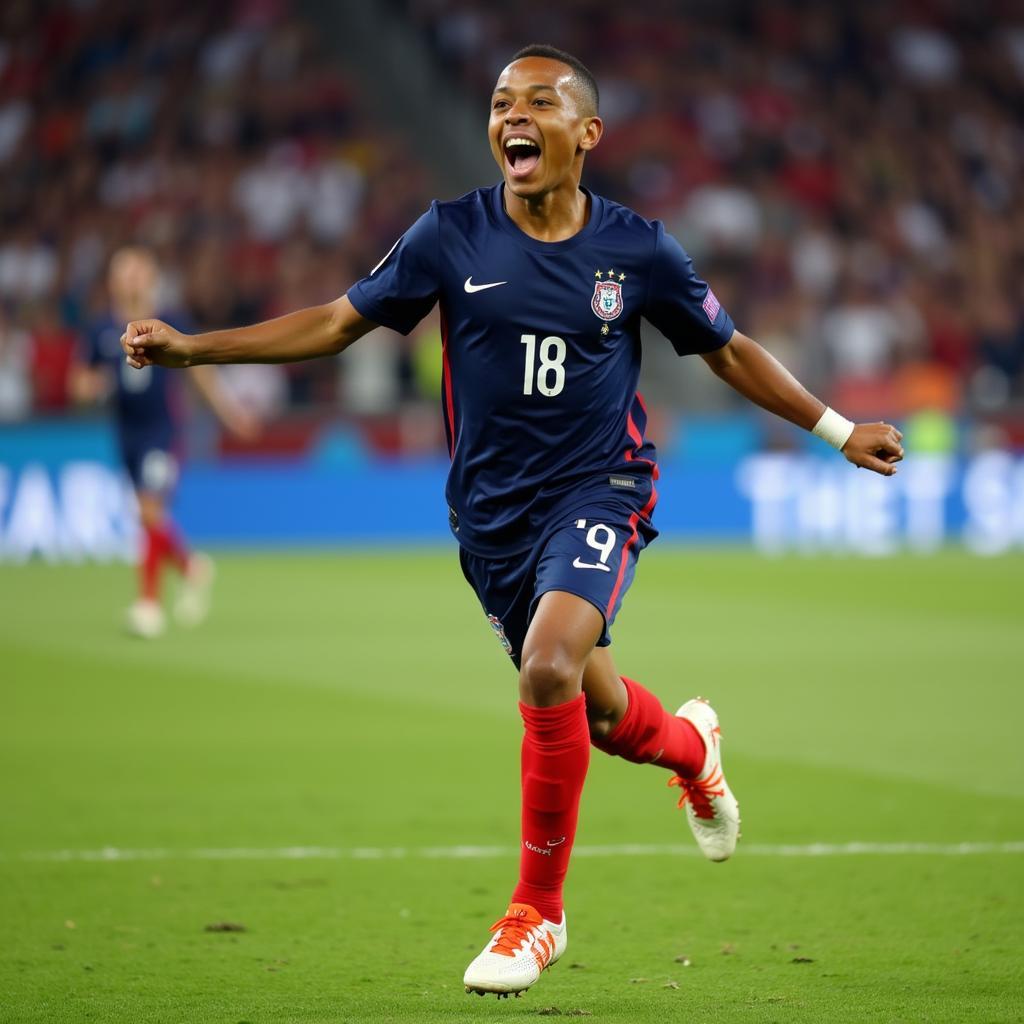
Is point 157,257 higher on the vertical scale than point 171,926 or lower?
higher

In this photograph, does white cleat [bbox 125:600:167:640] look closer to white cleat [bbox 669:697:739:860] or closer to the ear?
white cleat [bbox 669:697:739:860]

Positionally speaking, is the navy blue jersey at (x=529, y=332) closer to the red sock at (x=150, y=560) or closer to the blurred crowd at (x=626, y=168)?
the red sock at (x=150, y=560)

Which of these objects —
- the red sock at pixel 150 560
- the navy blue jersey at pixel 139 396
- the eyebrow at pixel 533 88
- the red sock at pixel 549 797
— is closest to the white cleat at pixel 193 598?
the red sock at pixel 150 560

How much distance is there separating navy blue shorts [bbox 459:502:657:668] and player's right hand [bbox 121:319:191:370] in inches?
36.4

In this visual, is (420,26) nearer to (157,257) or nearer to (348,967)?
(157,257)

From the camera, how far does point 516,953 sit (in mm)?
4246

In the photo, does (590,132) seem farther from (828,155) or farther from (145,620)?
(828,155)

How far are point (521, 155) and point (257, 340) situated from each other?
2.74 ft

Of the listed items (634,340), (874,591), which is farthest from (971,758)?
(874,591)

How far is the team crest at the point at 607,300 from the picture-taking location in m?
4.72

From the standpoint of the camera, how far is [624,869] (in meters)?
5.91

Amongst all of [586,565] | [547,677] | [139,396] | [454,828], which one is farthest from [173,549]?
[547,677]

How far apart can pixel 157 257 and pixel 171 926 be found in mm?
17451

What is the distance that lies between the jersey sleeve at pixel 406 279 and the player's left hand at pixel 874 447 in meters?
1.21
